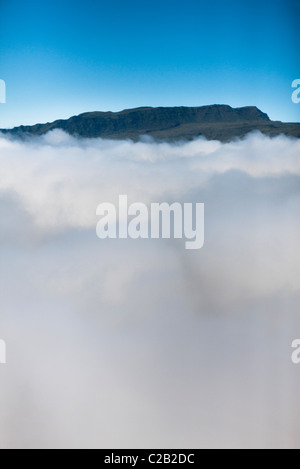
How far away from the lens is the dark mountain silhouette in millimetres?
2570

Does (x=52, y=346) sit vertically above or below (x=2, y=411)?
above

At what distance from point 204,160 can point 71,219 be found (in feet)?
5.21

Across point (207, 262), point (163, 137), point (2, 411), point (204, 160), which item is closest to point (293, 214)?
point (204, 160)

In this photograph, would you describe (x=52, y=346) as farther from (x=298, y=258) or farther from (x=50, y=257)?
(x=298, y=258)

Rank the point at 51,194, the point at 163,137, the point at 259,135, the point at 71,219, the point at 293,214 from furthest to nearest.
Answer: the point at 71,219
the point at 51,194
the point at 163,137
the point at 259,135
the point at 293,214

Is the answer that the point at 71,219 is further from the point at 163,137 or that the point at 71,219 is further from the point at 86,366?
the point at 86,366

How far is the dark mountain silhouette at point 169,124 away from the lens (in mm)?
2570

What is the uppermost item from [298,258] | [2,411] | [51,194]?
[51,194]

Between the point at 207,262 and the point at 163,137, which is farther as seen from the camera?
the point at 207,262

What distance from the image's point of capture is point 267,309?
240 centimetres

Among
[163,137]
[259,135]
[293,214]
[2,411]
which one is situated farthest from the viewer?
[163,137]

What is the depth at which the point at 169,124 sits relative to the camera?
286 centimetres

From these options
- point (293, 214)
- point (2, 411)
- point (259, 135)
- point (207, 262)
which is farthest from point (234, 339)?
point (2, 411)

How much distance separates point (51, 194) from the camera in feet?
10.9
